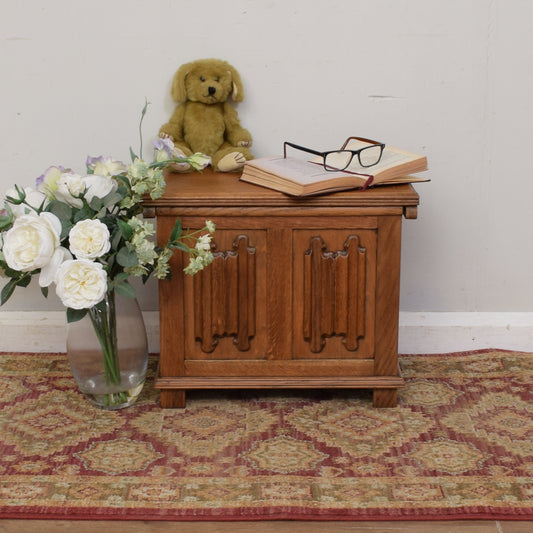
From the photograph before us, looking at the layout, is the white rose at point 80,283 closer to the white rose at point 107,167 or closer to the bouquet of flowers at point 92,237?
the bouquet of flowers at point 92,237

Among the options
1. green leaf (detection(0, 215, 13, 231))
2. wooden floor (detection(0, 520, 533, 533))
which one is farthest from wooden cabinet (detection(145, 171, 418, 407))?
wooden floor (detection(0, 520, 533, 533))

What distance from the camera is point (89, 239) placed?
2.20 metres

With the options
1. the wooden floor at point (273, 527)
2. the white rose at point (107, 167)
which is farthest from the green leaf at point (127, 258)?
the wooden floor at point (273, 527)

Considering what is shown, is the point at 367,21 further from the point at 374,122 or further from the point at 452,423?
the point at 452,423

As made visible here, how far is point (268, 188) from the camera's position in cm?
243

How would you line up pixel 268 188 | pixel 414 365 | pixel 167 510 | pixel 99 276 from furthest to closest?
pixel 414 365 < pixel 268 188 < pixel 99 276 < pixel 167 510

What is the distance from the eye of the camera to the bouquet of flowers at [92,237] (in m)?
2.18

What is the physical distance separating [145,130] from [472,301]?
125 centimetres

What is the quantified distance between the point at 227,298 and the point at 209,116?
62cm

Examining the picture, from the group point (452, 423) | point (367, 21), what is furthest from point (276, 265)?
point (367, 21)

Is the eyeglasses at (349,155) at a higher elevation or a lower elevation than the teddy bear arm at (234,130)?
lower

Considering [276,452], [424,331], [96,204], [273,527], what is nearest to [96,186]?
[96,204]

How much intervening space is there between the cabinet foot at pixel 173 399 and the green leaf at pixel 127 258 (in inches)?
18.0

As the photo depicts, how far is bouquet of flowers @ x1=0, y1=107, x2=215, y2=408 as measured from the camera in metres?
2.18
